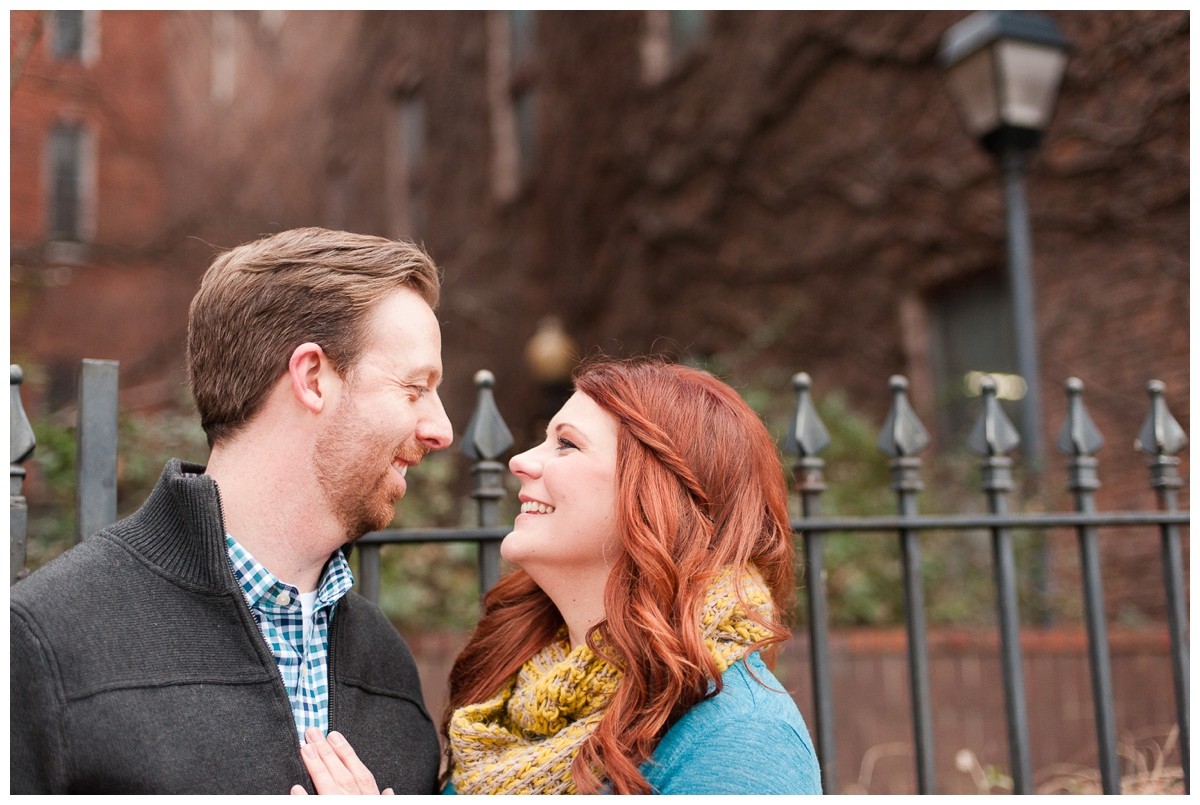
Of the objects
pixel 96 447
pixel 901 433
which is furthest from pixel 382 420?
pixel 901 433

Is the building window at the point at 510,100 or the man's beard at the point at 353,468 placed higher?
the building window at the point at 510,100

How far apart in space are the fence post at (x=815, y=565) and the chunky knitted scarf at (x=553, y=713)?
0.66m

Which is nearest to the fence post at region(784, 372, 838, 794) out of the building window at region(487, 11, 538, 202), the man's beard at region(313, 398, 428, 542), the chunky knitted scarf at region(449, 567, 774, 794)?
the chunky knitted scarf at region(449, 567, 774, 794)

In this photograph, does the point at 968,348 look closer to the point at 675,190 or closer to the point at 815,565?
the point at 675,190

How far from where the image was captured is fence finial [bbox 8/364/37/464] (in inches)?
87.0

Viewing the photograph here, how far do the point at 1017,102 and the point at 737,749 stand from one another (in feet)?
13.9

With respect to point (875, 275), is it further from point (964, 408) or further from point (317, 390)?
point (317, 390)

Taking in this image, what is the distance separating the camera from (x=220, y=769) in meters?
1.76

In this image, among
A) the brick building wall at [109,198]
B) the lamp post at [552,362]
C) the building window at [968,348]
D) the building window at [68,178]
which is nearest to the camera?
the building window at [968,348]

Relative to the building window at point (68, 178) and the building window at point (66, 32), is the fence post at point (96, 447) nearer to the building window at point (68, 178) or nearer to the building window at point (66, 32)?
the building window at point (66, 32)

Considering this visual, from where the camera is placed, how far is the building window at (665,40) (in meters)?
9.77

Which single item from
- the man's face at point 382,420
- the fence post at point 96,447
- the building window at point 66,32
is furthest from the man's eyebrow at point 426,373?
the building window at point 66,32

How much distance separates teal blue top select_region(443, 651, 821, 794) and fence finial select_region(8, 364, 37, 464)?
138 centimetres

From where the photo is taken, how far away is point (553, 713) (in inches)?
78.2
